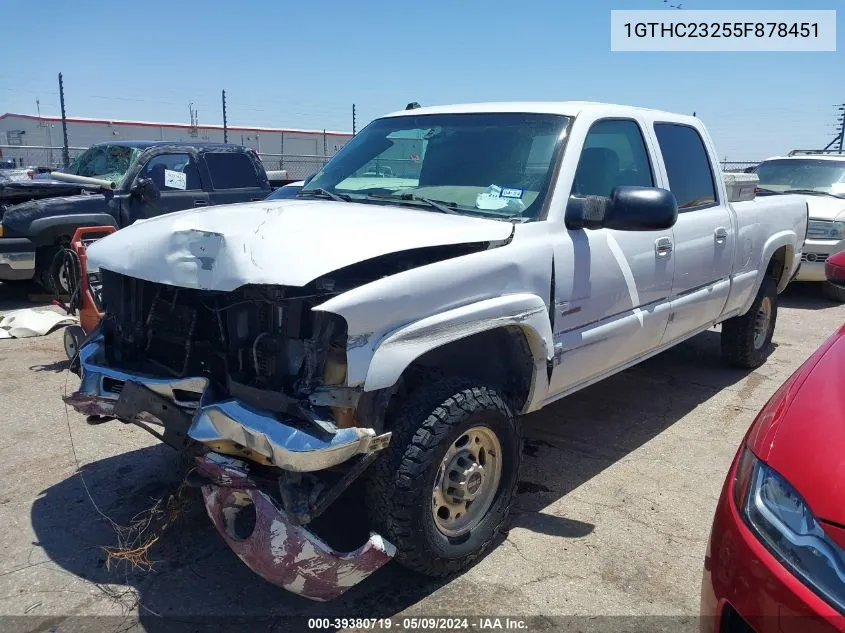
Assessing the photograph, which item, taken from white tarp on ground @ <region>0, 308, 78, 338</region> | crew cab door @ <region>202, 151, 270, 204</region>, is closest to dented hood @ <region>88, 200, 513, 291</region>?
white tarp on ground @ <region>0, 308, 78, 338</region>

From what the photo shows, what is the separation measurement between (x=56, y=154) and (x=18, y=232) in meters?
17.2

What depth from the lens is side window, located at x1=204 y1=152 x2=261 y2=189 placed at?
8812 mm

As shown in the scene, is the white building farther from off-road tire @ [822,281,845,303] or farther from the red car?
the red car

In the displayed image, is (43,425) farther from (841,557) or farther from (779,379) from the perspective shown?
(779,379)

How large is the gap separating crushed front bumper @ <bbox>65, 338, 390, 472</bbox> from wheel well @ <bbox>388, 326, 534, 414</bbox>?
2.08 feet

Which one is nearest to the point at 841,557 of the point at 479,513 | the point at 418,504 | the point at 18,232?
the point at 418,504

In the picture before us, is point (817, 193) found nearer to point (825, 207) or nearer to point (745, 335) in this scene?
point (825, 207)

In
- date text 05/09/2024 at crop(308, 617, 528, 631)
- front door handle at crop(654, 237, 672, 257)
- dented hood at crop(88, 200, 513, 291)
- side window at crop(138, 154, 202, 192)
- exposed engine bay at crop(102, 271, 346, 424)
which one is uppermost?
side window at crop(138, 154, 202, 192)

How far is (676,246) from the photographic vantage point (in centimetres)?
424

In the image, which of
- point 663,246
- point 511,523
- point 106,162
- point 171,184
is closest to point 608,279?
point 663,246

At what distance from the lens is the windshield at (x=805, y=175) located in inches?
397

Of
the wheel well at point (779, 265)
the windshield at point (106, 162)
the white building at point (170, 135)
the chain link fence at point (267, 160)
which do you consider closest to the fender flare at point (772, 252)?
the wheel well at point (779, 265)

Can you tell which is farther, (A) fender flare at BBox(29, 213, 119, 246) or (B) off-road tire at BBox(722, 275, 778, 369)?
(A) fender flare at BBox(29, 213, 119, 246)

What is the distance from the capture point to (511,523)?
3459 mm
